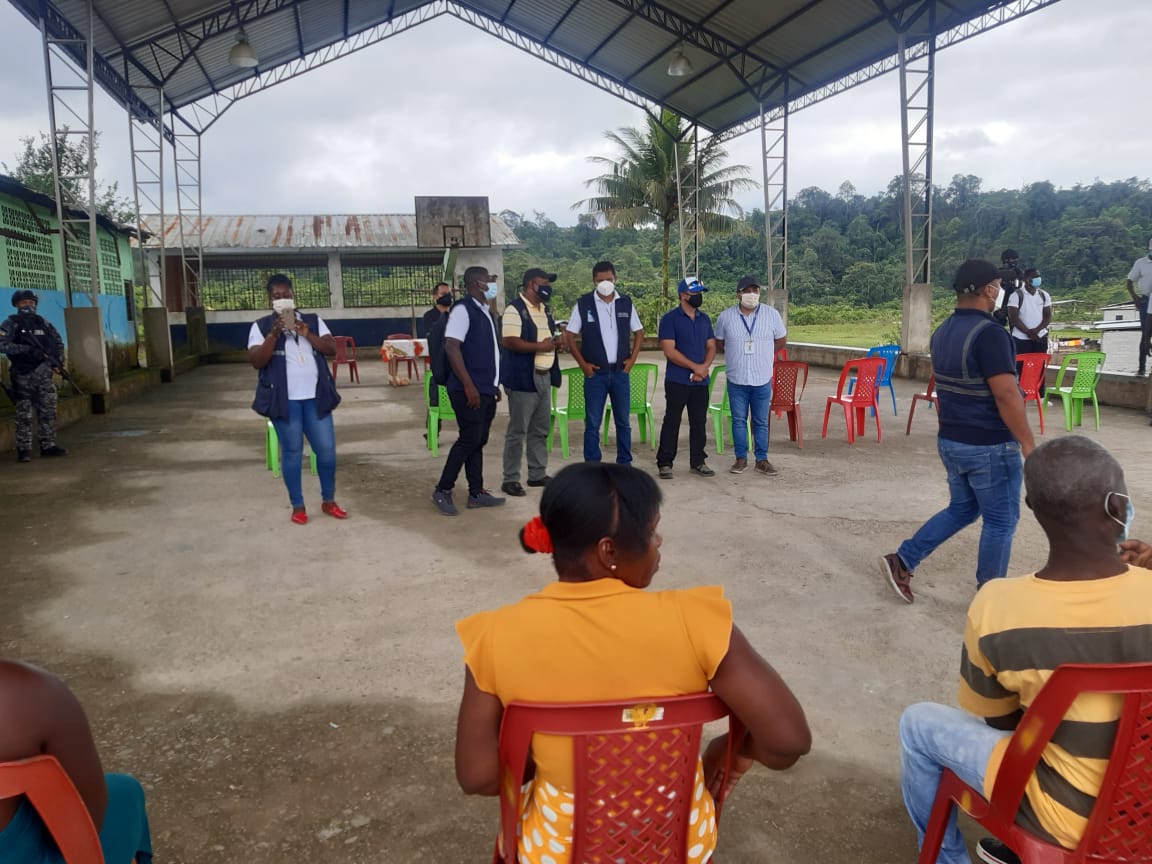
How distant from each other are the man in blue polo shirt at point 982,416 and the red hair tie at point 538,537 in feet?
7.71

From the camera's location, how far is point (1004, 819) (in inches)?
58.5

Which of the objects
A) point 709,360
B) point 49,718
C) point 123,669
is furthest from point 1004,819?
point 709,360

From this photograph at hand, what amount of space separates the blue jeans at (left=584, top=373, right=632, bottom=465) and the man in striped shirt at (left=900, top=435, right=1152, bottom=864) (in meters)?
4.25

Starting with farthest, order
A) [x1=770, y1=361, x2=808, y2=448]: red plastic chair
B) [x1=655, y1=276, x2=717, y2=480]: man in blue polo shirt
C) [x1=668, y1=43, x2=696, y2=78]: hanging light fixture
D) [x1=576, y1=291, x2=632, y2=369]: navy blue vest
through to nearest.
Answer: [x1=668, y1=43, x2=696, y2=78]: hanging light fixture, [x1=770, y1=361, x2=808, y2=448]: red plastic chair, [x1=655, y1=276, x2=717, y2=480]: man in blue polo shirt, [x1=576, y1=291, x2=632, y2=369]: navy blue vest

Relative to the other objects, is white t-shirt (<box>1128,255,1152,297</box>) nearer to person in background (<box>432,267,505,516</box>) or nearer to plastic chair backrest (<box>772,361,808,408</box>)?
plastic chair backrest (<box>772,361,808,408</box>)

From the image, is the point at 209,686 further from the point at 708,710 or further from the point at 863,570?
the point at 863,570

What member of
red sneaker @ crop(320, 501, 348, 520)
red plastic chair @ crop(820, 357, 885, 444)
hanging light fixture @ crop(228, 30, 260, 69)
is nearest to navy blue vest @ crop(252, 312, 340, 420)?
red sneaker @ crop(320, 501, 348, 520)

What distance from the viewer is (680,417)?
19.7 feet

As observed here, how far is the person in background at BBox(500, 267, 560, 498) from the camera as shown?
5.53 meters

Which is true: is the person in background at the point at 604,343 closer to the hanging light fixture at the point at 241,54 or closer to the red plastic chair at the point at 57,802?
the red plastic chair at the point at 57,802

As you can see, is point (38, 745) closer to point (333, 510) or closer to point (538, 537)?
point (538, 537)

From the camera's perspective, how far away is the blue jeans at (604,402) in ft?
19.6

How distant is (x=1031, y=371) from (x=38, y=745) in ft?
24.8

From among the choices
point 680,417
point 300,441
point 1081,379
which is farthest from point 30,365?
point 1081,379
